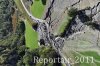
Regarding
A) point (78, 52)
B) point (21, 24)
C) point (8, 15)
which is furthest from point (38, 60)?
point (8, 15)

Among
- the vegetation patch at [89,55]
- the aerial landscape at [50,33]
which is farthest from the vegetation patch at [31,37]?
the vegetation patch at [89,55]

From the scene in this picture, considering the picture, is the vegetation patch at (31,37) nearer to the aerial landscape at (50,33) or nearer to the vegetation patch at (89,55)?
the aerial landscape at (50,33)

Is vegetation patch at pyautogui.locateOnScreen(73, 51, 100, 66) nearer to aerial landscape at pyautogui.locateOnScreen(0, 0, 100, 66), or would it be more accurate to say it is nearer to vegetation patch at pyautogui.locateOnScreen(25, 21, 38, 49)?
aerial landscape at pyautogui.locateOnScreen(0, 0, 100, 66)

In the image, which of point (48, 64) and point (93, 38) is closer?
point (93, 38)

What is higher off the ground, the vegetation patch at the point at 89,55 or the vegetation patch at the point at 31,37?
the vegetation patch at the point at 31,37

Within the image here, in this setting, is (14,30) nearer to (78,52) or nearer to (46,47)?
(46,47)

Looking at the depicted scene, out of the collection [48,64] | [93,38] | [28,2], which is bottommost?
[48,64]

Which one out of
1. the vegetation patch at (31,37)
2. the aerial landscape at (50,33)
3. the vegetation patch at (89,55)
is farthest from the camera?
the vegetation patch at (31,37)

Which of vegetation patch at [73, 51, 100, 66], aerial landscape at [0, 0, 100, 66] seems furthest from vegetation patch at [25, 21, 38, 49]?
vegetation patch at [73, 51, 100, 66]
